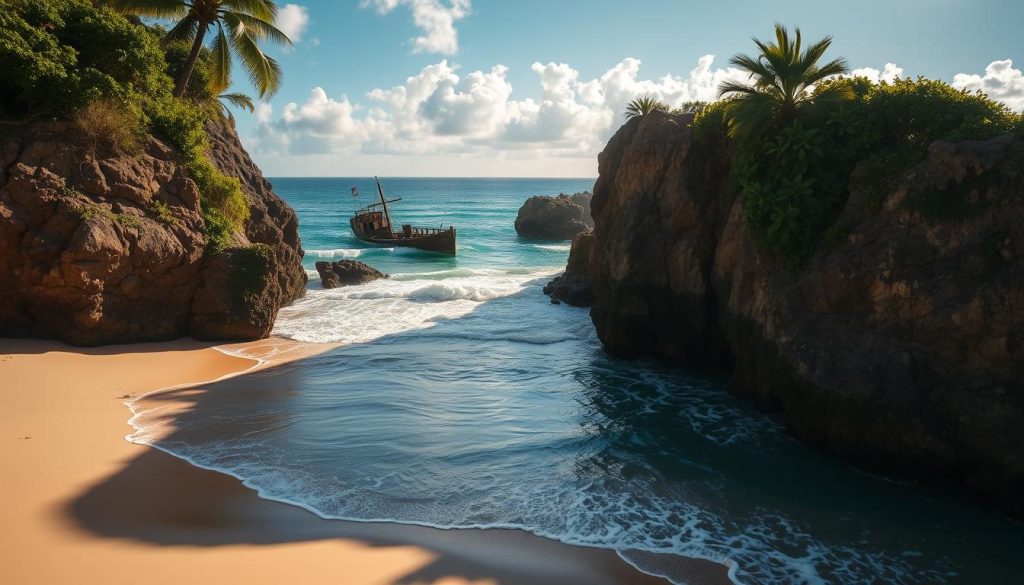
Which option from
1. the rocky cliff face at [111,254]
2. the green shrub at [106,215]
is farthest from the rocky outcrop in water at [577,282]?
the green shrub at [106,215]

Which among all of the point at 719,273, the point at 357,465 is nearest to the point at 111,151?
the point at 357,465

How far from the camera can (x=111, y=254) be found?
14664 mm

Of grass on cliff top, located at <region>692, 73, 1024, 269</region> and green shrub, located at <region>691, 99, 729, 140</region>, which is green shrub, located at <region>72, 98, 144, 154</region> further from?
grass on cliff top, located at <region>692, 73, 1024, 269</region>

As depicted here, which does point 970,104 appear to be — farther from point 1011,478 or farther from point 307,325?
point 307,325

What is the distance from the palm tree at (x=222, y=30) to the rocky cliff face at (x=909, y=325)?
17946mm

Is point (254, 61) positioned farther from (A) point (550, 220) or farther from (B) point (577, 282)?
(A) point (550, 220)

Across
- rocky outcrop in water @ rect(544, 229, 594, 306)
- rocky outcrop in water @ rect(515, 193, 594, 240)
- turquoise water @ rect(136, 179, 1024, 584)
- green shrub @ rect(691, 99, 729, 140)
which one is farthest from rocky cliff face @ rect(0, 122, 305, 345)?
rocky outcrop in water @ rect(515, 193, 594, 240)

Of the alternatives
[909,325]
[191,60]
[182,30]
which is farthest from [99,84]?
[909,325]

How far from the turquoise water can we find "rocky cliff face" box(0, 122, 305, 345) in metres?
3.56

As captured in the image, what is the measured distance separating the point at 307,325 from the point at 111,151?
7.06 m

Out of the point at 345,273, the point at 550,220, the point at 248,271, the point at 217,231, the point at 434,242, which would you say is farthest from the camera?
the point at 550,220

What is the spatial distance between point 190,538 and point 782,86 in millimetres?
12666

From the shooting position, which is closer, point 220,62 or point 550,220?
point 220,62

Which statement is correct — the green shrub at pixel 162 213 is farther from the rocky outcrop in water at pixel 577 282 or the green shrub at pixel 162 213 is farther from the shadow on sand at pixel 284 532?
the rocky outcrop in water at pixel 577 282
